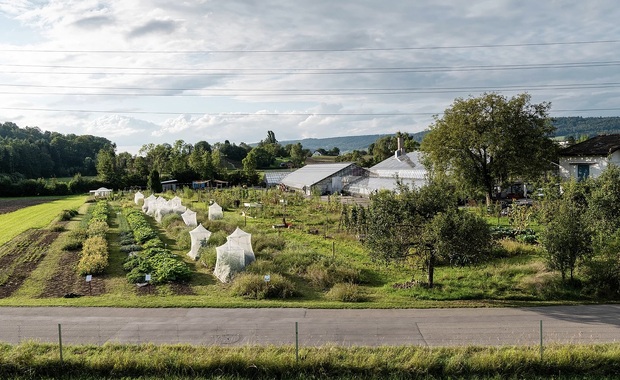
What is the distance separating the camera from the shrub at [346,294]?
16797 mm

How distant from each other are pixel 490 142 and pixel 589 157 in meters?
9.74

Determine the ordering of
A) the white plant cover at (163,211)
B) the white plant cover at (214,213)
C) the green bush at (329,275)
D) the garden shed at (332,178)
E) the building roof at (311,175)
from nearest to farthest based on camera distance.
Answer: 1. the green bush at (329,275)
2. the white plant cover at (214,213)
3. the white plant cover at (163,211)
4. the garden shed at (332,178)
5. the building roof at (311,175)

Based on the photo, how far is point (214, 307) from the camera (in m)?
16.1

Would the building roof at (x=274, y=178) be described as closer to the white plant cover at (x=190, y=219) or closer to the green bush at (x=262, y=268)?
the white plant cover at (x=190, y=219)

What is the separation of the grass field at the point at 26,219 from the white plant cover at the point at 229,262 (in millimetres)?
17833

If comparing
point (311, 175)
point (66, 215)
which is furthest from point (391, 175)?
point (66, 215)

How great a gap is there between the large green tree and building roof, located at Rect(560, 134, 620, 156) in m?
2.45

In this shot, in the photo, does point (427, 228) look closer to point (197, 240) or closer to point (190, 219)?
point (197, 240)

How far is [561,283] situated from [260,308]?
10.8 meters

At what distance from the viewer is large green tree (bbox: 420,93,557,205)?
119 feet

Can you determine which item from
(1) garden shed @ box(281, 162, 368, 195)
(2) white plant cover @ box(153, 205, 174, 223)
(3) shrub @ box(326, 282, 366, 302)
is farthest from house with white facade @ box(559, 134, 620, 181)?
(2) white plant cover @ box(153, 205, 174, 223)

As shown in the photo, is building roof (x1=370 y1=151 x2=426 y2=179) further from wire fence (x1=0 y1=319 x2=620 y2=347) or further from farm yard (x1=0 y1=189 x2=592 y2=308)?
wire fence (x1=0 y1=319 x2=620 y2=347)

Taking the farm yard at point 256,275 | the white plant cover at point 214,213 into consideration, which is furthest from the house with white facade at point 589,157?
the white plant cover at point 214,213

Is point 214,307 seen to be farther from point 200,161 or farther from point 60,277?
point 200,161
